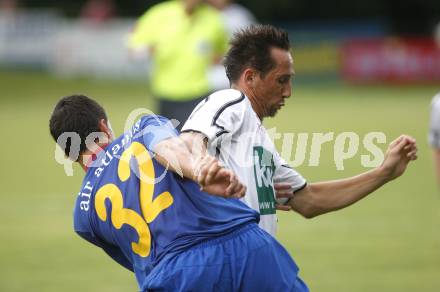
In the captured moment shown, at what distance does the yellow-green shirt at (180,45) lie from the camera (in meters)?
11.8

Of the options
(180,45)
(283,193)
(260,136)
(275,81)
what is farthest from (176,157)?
(180,45)

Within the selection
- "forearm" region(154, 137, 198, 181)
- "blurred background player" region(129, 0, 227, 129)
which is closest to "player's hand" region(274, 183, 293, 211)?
"forearm" region(154, 137, 198, 181)

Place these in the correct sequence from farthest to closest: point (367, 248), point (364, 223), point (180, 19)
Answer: point (180, 19) < point (364, 223) < point (367, 248)

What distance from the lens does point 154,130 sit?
4082mm

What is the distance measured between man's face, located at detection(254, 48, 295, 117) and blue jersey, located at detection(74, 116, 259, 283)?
1.88ft

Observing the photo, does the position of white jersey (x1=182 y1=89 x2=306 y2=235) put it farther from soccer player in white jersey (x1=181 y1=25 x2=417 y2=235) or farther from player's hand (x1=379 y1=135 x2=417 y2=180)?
player's hand (x1=379 y1=135 x2=417 y2=180)

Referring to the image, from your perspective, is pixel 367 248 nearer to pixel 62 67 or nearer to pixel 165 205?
pixel 165 205

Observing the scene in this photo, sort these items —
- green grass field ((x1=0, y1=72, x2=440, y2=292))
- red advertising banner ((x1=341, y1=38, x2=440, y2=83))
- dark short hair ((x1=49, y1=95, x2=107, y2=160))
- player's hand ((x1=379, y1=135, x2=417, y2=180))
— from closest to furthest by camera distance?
dark short hair ((x1=49, y1=95, x2=107, y2=160)) → player's hand ((x1=379, y1=135, x2=417, y2=180)) → green grass field ((x1=0, y1=72, x2=440, y2=292)) → red advertising banner ((x1=341, y1=38, x2=440, y2=83))

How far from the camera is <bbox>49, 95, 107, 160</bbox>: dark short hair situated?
4383 mm

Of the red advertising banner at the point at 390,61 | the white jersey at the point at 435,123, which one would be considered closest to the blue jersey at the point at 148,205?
the white jersey at the point at 435,123

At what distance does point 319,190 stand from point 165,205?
124 cm

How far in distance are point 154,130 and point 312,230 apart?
643 cm

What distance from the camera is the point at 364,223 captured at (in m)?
10.5

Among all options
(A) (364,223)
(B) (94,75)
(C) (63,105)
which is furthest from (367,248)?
(B) (94,75)
